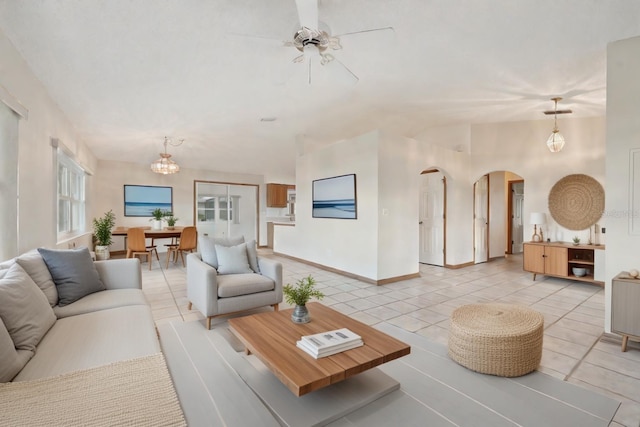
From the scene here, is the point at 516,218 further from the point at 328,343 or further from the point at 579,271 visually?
the point at 328,343

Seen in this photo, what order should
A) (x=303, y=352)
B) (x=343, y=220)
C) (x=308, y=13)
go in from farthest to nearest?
(x=343, y=220)
(x=308, y=13)
(x=303, y=352)

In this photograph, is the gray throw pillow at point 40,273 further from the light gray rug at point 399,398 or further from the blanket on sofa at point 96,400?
the blanket on sofa at point 96,400

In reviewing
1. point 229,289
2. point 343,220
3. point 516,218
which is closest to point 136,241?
point 229,289

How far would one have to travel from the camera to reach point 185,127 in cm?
541

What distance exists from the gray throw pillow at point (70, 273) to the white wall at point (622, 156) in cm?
462

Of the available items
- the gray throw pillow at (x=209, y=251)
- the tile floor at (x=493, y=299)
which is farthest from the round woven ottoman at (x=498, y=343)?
the gray throw pillow at (x=209, y=251)

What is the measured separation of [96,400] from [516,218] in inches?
378

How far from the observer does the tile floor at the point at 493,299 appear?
2191mm

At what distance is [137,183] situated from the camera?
7.83 meters

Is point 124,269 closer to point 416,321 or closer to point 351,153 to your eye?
point 416,321

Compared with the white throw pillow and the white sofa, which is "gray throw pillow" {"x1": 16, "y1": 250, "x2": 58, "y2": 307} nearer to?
the white sofa

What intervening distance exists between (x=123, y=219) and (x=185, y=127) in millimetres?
3826

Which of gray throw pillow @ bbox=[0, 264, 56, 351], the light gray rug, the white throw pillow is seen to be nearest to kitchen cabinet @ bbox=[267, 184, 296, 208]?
the white throw pillow

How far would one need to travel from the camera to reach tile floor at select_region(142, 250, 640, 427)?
86.3 inches
